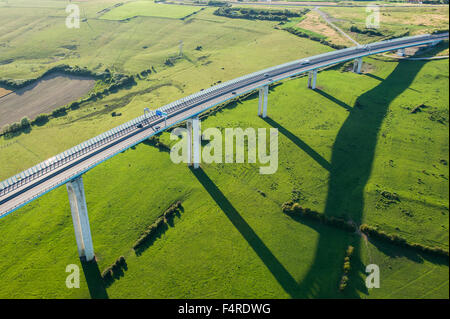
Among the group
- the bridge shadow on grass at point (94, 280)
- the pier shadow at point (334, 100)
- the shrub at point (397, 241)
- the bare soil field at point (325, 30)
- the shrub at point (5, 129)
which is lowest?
the bridge shadow on grass at point (94, 280)

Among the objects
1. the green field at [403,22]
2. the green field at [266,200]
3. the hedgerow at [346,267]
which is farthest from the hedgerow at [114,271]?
the green field at [403,22]

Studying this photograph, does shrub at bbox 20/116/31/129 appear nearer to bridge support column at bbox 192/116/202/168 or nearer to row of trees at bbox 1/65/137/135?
row of trees at bbox 1/65/137/135

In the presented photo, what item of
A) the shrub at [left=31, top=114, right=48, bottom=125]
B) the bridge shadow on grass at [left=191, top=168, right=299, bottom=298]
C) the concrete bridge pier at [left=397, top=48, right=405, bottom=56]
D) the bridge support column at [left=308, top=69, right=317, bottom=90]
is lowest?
the bridge shadow on grass at [left=191, top=168, right=299, bottom=298]

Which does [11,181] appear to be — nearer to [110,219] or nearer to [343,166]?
[110,219]

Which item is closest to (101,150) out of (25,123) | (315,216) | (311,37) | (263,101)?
(315,216)

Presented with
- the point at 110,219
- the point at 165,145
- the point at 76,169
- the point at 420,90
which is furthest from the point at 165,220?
the point at 420,90

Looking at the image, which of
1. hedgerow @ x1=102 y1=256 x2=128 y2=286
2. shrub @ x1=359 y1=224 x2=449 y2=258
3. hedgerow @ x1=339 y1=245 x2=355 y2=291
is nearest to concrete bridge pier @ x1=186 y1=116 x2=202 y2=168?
hedgerow @ x1=102 y1=256 x2=128 y2=286

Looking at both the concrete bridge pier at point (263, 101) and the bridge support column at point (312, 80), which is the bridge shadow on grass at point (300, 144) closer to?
the concrete bridge pier at point (263, 101)
